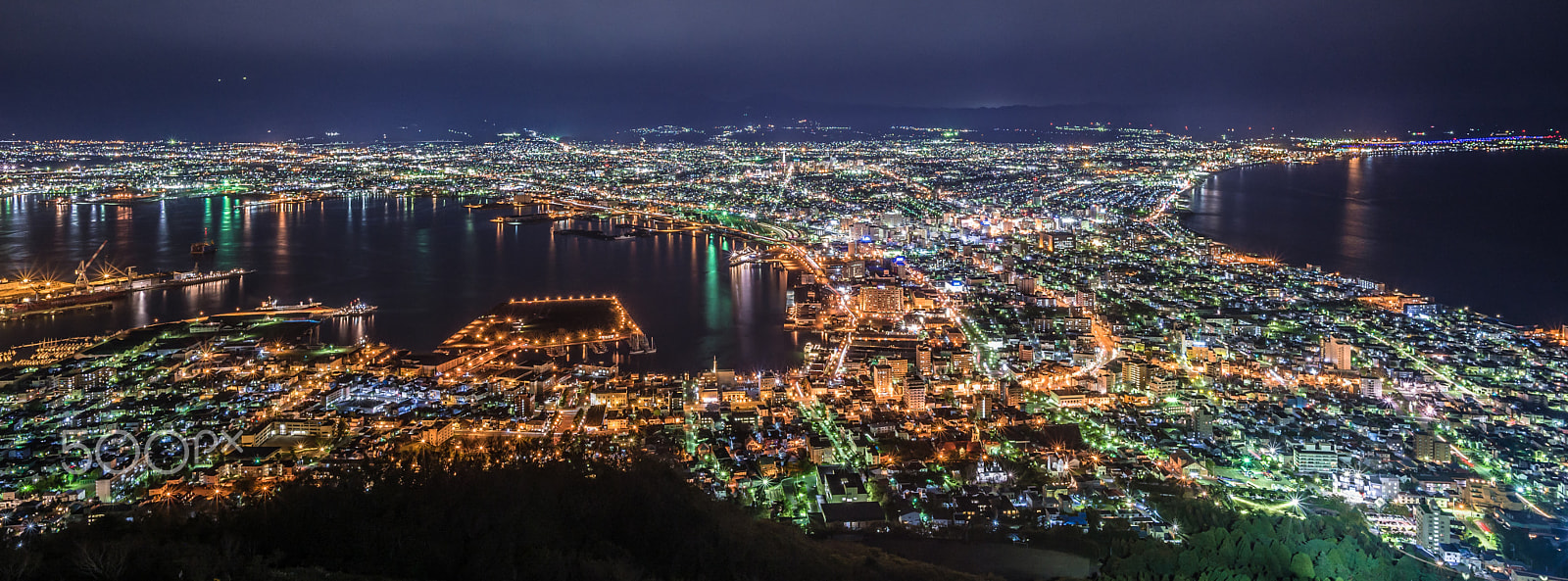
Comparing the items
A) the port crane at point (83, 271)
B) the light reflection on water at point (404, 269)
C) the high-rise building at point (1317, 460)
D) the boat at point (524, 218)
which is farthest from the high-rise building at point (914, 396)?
the boat at point (524, 218)

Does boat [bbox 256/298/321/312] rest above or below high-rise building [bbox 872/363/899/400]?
above

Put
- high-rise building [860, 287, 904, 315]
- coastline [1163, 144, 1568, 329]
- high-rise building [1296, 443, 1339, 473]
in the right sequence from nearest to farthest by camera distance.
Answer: high-rise building [1296, 443, 1339, 473] → coastline [1163, 144, 1568, 329] → high-rise building [860, 287, 904, 315]

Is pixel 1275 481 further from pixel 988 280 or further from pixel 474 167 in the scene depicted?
pixel 474 167

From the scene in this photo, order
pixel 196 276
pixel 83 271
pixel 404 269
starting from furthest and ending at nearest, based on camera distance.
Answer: pixel 404 269
pixel 196 276
pixel 83 271

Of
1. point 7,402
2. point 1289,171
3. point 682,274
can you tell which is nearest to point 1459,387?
point 682,274

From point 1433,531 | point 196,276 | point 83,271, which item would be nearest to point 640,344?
point 1433,531

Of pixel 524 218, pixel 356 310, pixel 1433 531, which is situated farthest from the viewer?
pixel 524 218
